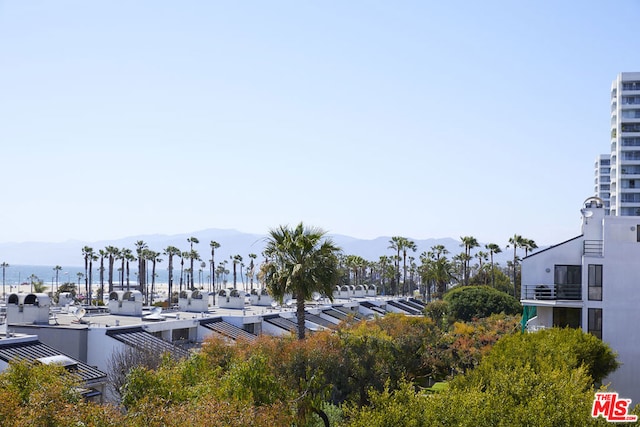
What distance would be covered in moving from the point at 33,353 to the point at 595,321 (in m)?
25.7

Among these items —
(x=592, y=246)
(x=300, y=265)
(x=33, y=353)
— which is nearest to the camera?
(x=33, y=353)

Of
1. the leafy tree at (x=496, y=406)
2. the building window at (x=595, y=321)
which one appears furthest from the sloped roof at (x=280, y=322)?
the leafy tree at (x=496, y=406)

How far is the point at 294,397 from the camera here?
23.4 m

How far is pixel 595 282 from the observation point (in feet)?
116

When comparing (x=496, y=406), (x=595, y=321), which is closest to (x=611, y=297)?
(x=595, y=321)

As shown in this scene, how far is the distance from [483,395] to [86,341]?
957 inches

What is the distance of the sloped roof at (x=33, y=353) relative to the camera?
28578 millimetres

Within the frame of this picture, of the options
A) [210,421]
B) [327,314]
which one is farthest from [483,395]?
[327,314]

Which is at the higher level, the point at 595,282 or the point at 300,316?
the point at 595,282

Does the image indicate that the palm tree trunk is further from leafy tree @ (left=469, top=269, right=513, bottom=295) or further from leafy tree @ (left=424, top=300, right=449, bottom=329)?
leafy tree @ (left=469, top=269, right=513, bottom=295)

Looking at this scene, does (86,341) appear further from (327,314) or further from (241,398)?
(327,314)

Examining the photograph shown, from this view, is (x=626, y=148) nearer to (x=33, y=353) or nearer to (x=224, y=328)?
(x=224, y=328)

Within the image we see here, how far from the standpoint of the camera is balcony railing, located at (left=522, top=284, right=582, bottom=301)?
36562 millimetres

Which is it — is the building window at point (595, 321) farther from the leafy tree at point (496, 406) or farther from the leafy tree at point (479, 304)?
the leafy tree at point (479, 304)
